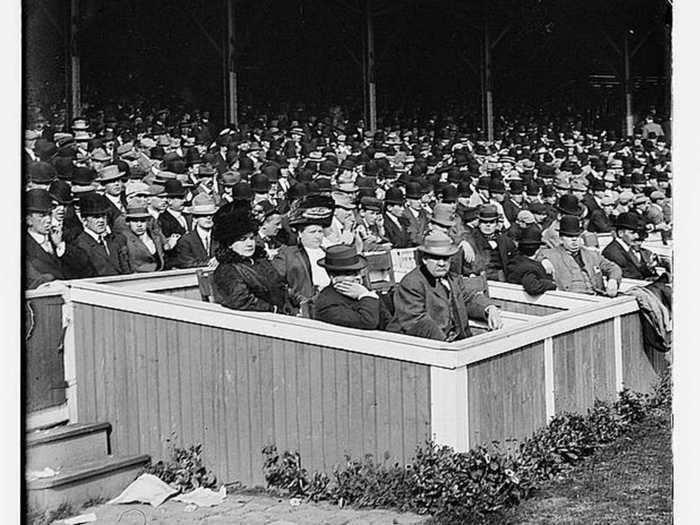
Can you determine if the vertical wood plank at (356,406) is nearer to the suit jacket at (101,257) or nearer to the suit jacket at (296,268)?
the suit jacket at (296,268)

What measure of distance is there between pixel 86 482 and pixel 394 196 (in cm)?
176

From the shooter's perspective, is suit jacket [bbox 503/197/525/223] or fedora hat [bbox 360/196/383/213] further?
suit jacket [bbox 503/197/525/223]

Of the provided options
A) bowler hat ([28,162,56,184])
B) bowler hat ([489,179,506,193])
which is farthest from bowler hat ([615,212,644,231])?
bowler hat ([28,162,56,184])

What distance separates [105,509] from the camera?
438 centimetres

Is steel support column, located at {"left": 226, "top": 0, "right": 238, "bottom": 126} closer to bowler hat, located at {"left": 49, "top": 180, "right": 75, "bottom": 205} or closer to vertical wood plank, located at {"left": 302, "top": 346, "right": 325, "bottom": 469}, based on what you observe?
bowler hat, located at {"left": 49, "top": 180, "right": 75, "bottom": 205}

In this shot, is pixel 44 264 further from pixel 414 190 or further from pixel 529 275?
pixel 529 275

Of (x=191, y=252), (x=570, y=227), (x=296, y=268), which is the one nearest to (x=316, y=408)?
(x=296, y=268)

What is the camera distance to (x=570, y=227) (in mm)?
5188

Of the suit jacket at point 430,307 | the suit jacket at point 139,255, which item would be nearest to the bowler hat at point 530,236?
the suit jacket at point 430,307

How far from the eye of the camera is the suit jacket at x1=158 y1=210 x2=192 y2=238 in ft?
15.1

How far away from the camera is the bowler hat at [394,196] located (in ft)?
16.1

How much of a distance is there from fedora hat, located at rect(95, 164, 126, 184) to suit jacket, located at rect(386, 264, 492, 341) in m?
1.21
